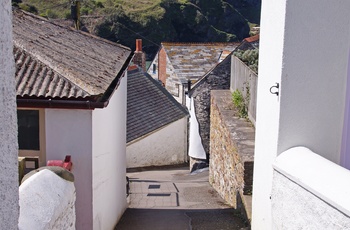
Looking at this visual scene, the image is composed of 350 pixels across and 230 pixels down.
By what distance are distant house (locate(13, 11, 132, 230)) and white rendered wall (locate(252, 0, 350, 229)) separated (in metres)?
3.11

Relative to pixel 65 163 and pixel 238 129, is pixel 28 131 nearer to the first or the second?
pixel 65 163

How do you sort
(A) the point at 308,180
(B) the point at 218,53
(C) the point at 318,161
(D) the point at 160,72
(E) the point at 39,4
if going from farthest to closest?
(E) the point at 39,4 < (D) the point at 160,72 < (B) the point at 218,53 < (C) the point at 318,161 < (A) the point at 308,180

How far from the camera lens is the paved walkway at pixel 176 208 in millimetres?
9383

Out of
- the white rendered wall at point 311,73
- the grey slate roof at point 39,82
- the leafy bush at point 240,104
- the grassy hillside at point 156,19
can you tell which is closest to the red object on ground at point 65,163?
the grey slate roof at point 39,82

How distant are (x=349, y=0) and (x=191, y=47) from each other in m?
21.8

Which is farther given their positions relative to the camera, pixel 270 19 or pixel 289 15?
pixel 270 19

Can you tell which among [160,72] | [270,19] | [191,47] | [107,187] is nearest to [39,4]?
[160,72]

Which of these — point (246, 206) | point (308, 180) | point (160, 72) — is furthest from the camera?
point (160, 72)

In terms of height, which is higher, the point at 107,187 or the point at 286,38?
the point at 286,38

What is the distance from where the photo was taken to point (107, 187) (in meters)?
9.65

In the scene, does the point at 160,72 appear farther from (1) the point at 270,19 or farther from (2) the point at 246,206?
(1) the point at 270,19

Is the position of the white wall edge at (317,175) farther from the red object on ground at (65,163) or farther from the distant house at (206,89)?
the distant house at (206,89)

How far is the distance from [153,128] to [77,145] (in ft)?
42.5

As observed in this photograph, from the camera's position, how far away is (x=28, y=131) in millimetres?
7949
